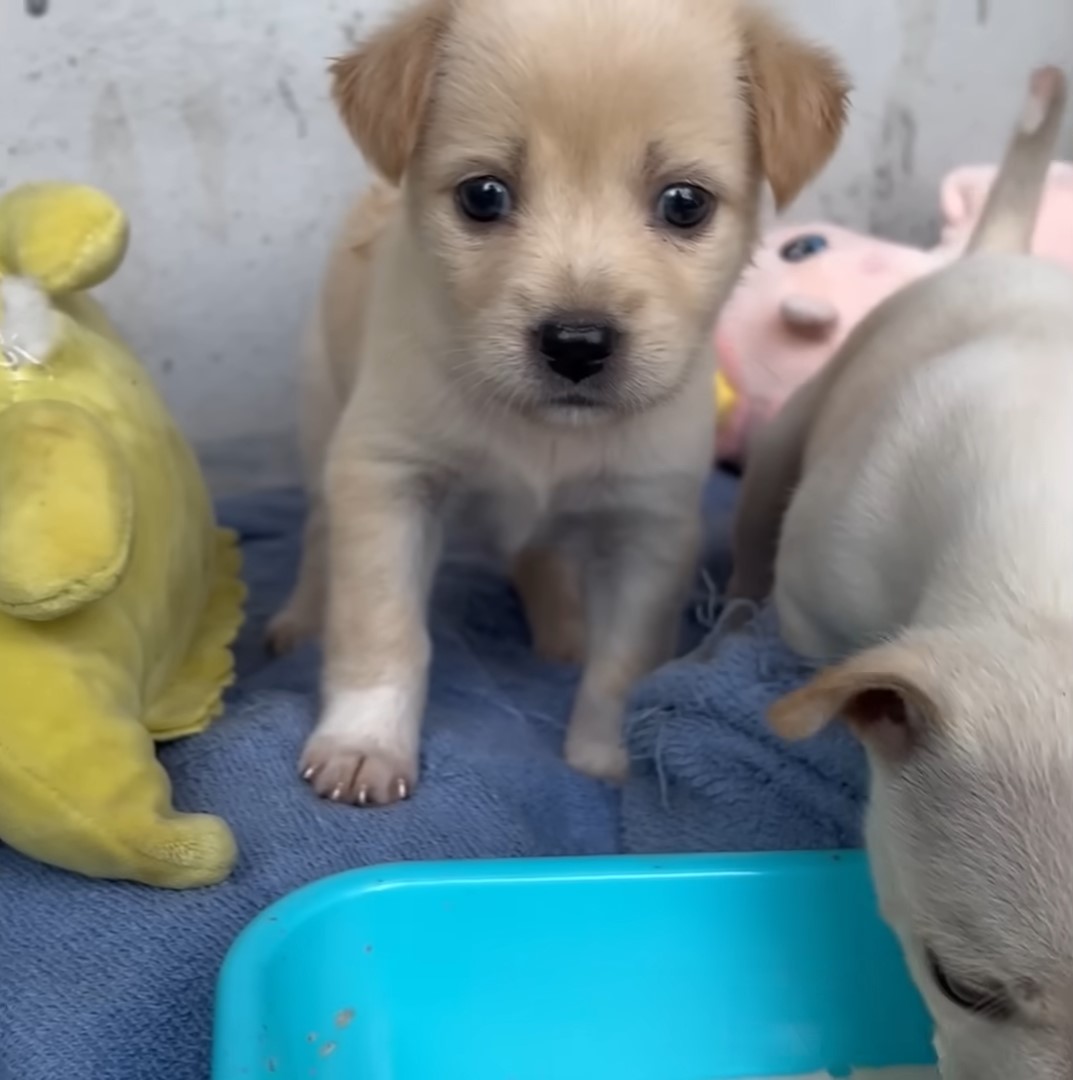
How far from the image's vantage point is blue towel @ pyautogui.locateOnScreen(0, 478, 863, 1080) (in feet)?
5.05

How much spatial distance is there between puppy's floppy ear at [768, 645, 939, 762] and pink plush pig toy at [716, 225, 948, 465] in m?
1.59

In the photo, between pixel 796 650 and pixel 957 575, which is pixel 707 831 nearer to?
pixel 796 650

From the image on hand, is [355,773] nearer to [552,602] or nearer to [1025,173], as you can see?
[552,602]

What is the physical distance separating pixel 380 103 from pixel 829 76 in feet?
1.83

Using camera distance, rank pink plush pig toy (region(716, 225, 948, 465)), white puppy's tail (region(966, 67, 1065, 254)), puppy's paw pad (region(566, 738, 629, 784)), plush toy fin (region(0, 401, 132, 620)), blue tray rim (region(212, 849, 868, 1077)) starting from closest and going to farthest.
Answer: blue tray rim (region(212, 849, 868, 1077)), plush toy fin (region(0, 401, 132, 620)), puppy's paw pad (region(566, 738, 629, 784)), white puppy's tail (region(966, 67, 1065, 254)), pink plush pig toy (region(716, 225, 948, 465))

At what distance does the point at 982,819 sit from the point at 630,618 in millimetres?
971

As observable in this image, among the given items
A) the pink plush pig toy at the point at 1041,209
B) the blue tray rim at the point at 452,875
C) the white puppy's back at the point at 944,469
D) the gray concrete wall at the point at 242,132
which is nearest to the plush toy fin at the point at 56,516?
the blue tray rim at the point at 452,875

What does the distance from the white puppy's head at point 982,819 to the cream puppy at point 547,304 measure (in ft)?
1.98

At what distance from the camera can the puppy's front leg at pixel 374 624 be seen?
6.26ft

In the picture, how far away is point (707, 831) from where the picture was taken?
6.07 feet

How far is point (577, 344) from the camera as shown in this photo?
65.4 inches

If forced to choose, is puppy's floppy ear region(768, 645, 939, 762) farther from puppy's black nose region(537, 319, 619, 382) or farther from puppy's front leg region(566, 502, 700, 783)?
puppy's front leg region(566, 502, 700, 783)

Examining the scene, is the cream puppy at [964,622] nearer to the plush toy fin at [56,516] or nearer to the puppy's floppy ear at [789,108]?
the puppy's floppy ear at [789,108]

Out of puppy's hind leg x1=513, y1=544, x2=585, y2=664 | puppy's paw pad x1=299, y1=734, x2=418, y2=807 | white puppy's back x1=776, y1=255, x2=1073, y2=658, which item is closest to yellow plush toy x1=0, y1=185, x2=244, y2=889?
puppy's paw pad x1=299, y1=734, x2=418, y2=807
